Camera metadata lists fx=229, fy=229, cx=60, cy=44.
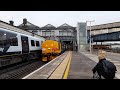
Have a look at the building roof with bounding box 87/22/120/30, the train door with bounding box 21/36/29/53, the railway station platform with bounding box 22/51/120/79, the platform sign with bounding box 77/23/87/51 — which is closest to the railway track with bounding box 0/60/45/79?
the railway station platform with bounding box 22/51/120/79

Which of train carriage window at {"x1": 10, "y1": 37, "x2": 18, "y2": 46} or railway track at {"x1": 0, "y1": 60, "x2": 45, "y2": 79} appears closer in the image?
railway track at {"x1": 0, "y1": 60, "x2": 45, "y2": 79}

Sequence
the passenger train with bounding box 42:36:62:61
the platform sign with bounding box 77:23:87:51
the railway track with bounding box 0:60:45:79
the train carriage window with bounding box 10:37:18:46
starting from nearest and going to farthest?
the railway track with bounding box 0:60:45:79
the train carriage window with bounding box 10:37:18:46
the passenger train with bounding box 42:36:62:61
the platform sign with bounding box 77:23:87:51

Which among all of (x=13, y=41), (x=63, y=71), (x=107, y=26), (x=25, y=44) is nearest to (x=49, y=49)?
(x=25, y=44)

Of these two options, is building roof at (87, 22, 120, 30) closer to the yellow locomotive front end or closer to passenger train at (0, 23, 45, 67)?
the yellow locomotive front end

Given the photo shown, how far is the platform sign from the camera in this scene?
7325 centimetres

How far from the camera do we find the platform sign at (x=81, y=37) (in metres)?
73.2

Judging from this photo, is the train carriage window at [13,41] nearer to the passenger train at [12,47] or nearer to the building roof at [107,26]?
the passenger train at [12,47]

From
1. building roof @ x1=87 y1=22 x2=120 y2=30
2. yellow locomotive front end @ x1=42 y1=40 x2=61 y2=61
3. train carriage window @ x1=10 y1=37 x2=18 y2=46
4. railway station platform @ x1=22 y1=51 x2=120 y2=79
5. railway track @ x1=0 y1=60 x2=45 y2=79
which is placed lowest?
railway track @ x1=0 y1=60 x2=45 y2=79

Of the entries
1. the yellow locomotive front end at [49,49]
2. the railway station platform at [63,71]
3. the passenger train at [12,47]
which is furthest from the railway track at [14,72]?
the yellow locomotive front end at [49,49]

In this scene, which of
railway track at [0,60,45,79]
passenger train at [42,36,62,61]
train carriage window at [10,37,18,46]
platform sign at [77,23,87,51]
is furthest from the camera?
platform sign at [77,23,87,51]

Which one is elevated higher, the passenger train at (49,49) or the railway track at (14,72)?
the passenger train at (49,49)
